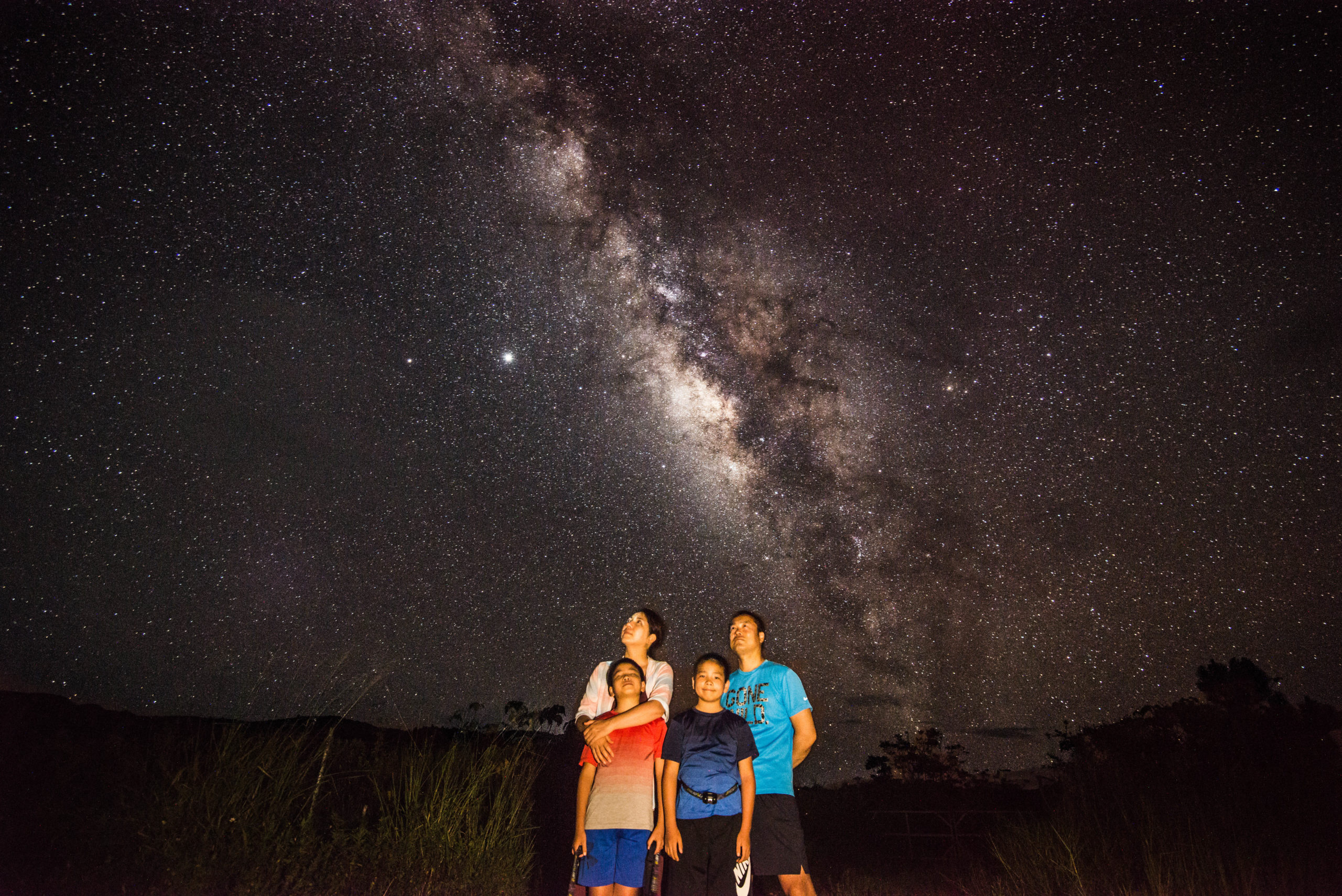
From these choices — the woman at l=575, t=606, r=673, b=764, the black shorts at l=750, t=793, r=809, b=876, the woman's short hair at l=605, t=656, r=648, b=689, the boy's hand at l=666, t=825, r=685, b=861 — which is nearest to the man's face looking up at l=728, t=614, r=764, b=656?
the woman at l=575, t=606, r=673, b=764

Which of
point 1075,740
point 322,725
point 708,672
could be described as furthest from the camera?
point 1075,740

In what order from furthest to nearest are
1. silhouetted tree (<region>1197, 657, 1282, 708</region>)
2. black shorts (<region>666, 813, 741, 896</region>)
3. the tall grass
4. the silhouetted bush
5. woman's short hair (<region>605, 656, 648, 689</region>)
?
silhouetted tree (<region>1197, 657, 1282, 708</region>) < the silhouetted bush < the tall grass < woman's short hair (<region>605, 656, 648, 689</region>) < black shorts (<region>666, 813, 741, 896</region>)

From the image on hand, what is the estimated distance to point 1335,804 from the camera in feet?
25.3

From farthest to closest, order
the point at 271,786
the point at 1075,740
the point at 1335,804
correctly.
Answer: the point at 1075,740
the point at 1335,804
the point at 271,786

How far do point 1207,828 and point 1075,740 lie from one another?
26458mm

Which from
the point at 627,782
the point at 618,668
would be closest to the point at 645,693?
the point at 618,668

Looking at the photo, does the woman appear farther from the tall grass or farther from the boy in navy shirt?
the tall grass

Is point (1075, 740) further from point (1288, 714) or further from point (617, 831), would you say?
point (617, 831)

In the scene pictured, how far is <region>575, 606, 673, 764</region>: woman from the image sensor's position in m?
3.54

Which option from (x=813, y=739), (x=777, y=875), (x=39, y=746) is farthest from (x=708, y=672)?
(x=39, y=746)

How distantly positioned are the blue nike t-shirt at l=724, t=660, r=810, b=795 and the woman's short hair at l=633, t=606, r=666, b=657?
0.51 m

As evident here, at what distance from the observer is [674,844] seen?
342 cm

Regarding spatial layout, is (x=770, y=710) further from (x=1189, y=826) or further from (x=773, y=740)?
(x=1189, y=826)

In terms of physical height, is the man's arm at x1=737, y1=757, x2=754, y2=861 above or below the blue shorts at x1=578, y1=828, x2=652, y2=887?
above
